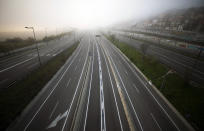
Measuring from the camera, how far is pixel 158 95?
25391 millimetres

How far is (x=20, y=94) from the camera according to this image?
77.1ft

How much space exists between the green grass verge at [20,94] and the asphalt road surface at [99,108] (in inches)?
47.6

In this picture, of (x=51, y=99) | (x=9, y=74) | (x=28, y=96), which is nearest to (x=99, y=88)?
(x=51, y=99)

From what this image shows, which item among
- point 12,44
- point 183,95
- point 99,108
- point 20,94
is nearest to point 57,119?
point 99,108

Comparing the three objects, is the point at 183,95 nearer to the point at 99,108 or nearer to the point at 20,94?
the point at 99,108

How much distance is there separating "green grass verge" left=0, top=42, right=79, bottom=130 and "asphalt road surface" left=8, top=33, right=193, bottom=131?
3.96 ft

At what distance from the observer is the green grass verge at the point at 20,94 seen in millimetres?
18520

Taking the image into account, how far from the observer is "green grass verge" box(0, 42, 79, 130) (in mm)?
18520

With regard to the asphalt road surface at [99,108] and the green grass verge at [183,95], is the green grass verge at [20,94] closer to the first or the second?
the asphalt road surface at [99,108]

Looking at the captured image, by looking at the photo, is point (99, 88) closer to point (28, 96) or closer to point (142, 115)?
point (142, 115)

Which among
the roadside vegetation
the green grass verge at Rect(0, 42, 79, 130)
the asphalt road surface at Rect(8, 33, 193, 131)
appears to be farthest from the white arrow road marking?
the roadside vegetation

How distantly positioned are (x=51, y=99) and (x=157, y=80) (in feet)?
95.8

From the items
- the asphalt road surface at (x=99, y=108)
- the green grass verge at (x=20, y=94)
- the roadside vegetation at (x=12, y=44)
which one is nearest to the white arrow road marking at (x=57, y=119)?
the asphalt road surface at (x=99, y=108)

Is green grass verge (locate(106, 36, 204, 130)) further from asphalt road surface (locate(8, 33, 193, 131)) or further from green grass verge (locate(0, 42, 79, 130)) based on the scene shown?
green grass verge (locate(0, 42, 79, 130))
